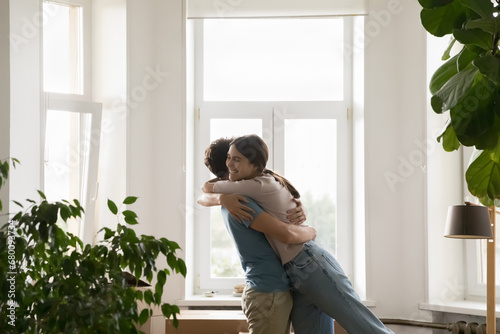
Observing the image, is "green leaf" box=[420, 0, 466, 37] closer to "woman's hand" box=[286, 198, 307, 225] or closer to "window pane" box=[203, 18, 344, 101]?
"woman's hand" box=[286, 198, 307, 225]

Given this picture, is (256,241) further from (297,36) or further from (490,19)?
(297,36)

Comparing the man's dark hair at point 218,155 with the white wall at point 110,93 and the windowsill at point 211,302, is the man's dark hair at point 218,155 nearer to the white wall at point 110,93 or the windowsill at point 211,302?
the white wall at point 110,93

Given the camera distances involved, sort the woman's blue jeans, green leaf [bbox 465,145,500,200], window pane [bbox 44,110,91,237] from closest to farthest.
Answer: green leaf [bbox 465,145,500,200] → the woman's blue jeans → window pane [bbox 44,110,91,237]

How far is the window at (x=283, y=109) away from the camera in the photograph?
15.0 feet

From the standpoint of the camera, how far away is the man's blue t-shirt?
231 centimetres

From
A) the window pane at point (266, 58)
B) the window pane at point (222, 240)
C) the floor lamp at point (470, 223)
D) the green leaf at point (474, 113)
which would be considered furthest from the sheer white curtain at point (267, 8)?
the green leaf at point (474, 113)

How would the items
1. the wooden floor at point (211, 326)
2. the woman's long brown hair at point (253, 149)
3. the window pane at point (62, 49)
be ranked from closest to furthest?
the woman's long brown hair at point (253, 149)
the wooden floor at point (211, 326)
the window pane at point (62, 49)

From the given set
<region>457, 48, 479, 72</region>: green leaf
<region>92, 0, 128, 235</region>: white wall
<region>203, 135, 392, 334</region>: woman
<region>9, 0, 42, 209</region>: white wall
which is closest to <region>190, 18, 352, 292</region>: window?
<region>92, 0, 128, 235</region>: white wall

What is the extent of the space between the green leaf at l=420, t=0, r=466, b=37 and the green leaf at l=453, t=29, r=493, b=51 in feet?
0.23

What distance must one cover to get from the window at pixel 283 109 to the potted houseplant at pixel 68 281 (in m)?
3.20

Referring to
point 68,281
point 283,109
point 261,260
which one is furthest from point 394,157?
point 68,281

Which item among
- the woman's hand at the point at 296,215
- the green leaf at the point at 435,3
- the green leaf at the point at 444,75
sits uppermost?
the green leaf at the point at 435,3

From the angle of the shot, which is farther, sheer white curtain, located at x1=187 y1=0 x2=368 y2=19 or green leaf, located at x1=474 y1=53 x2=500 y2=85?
sheer white curtain, located at x1=187 y1=0 x2=368 y2=19

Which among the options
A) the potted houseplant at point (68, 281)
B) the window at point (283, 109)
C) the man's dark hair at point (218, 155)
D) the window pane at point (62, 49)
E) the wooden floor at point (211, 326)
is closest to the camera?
the potted houseplant at point (68, 281)
